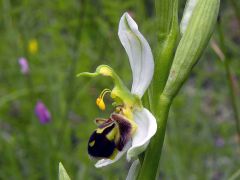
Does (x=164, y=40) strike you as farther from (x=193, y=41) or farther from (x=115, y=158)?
(x=115, y=158)

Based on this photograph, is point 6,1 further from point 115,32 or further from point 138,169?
point 138,169

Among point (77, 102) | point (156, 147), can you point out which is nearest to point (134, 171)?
point (156, 147)

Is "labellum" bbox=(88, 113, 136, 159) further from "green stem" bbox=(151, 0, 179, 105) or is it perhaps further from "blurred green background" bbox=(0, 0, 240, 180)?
"blurred green background" bbox=(0, 0, 240, 180)

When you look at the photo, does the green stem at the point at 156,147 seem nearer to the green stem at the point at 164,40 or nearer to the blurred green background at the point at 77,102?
the green stem at the point at 164,40

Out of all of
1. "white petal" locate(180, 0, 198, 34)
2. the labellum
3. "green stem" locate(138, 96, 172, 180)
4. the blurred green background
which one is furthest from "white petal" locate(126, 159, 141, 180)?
the blurred green background

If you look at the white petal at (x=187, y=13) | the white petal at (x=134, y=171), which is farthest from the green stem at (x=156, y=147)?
the white petal at (x=187, y=13)

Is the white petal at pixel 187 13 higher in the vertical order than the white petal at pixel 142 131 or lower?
higher

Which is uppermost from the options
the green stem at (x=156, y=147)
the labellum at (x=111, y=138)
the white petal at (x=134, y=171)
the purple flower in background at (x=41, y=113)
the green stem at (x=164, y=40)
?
the green stem at (x=164, y=40)
